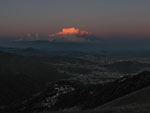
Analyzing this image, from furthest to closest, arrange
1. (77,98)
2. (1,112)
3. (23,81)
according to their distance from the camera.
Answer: (23,81), (1,112), (77,98)

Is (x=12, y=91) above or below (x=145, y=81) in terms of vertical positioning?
below

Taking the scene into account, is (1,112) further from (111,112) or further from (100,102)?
(111,112)

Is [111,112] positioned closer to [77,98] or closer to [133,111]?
[133,111]

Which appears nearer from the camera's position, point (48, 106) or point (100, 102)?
point (100, 102)

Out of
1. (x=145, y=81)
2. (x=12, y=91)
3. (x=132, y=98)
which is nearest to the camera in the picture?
(x=132, y=98)

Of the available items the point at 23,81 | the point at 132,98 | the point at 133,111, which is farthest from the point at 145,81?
the point at 23,81

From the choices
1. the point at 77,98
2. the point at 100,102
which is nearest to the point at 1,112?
the point at 77,98

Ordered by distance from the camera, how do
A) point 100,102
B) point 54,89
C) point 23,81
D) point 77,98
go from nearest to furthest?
point 100,102
point 77,98
point 54,89
point 23,81

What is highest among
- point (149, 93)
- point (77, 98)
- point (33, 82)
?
point (149, 93)

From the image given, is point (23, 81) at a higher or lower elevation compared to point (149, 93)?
lower
